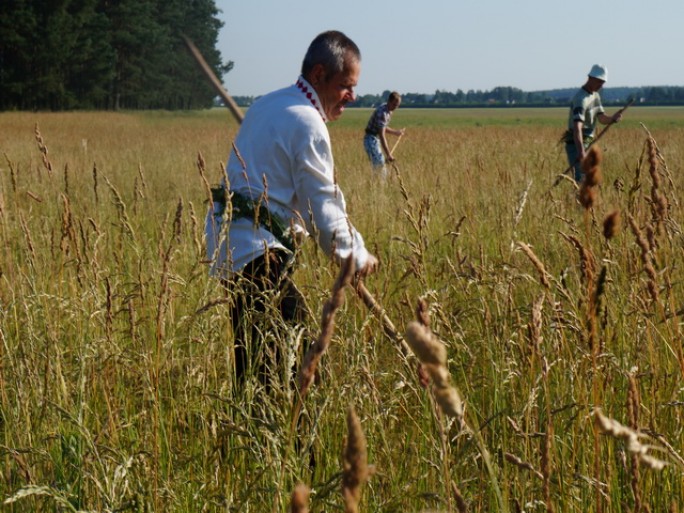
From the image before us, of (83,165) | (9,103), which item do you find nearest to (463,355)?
(83,165)

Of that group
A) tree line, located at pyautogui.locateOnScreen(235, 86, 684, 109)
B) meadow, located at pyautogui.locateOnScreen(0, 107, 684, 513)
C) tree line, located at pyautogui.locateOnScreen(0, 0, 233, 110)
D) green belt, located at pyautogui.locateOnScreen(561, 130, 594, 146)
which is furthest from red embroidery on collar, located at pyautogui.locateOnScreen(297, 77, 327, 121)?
tree line, located at pyautogui.locateOnScreen(235, 86, 684, 109)

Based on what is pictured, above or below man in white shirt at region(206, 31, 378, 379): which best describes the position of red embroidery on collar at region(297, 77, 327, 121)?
above

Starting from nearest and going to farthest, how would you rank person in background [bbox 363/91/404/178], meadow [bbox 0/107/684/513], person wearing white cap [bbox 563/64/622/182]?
meadow [bbox 0/107/684/513]
person wearing white cap [bbox 563/64/622/182]
person in background [bbox 363/91/404/178]

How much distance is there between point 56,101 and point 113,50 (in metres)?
7.57

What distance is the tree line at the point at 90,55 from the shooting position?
46.5m

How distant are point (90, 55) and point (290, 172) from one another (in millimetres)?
53020

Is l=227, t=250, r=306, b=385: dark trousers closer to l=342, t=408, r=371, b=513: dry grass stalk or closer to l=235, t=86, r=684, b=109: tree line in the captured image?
l=342, t=408, r=371, b=513: dry grass stalk

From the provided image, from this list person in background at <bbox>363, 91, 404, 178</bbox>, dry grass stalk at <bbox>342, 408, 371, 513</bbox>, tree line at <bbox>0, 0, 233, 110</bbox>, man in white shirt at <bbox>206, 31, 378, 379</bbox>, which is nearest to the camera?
dry grass stalk at <bbox>342, 408, 371, 513</bbox>

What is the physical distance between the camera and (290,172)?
2.87m

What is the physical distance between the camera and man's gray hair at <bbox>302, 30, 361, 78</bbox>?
9.50ft

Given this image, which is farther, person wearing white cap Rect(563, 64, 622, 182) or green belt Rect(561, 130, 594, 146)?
green belt Rect(561, 130, 594, 146)

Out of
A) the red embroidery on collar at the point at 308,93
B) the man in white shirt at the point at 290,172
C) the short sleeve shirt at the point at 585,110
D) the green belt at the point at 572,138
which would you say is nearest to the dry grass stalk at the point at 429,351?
the man in white shirt at the point at 290,172

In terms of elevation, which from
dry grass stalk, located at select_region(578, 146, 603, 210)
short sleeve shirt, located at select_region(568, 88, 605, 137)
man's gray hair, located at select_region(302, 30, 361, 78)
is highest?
man's gray hair, located at select_region(302, 30, 361, 78)

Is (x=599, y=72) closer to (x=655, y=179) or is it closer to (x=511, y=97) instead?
(x=655, y=179)
